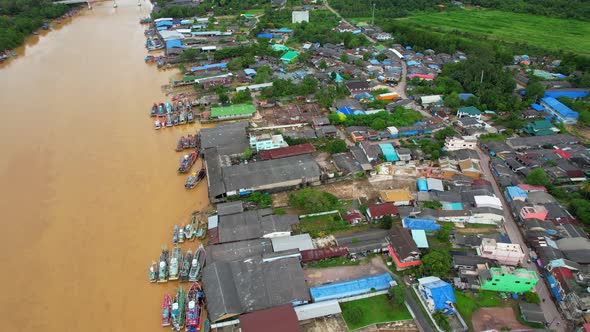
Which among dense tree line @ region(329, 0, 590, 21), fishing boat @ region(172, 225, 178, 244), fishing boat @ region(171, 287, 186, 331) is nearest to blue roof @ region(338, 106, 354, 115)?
fishing boat @ region(172, 225, 178, 244)

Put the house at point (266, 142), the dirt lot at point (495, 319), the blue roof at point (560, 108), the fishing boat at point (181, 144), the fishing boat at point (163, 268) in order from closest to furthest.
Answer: the dirt lot at point (495, 319) → the fishing boat at point (163, 268) → the house at point (266, 142) → the fishing boat at point (181, 144) → the blue roof at point (560, 108)

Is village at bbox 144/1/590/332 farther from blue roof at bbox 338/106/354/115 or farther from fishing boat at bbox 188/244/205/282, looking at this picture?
fishing boat at bbox 188/244/205/282

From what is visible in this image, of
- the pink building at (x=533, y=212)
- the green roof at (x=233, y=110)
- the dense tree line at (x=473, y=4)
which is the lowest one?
the pink building at (x=533, y=212)

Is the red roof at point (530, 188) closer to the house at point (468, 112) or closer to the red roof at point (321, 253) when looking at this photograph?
the house at point (468, 112)

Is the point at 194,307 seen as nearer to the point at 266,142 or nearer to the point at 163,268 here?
the point at 163,268

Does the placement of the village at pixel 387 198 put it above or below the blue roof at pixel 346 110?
below

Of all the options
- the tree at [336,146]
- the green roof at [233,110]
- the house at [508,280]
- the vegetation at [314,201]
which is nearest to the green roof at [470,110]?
the tree at [336,146]

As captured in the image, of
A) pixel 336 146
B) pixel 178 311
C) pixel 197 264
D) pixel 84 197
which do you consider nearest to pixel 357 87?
pixel 336 146
